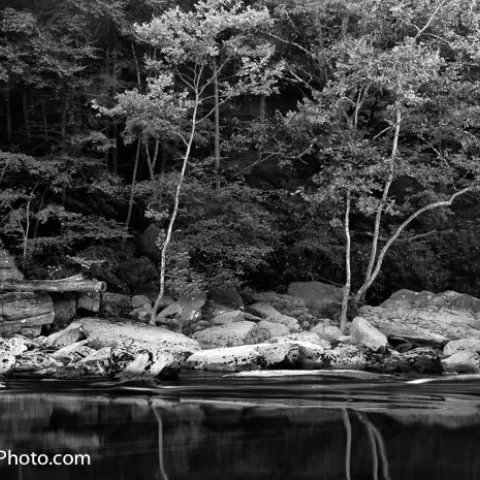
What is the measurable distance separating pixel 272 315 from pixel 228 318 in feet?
5.27

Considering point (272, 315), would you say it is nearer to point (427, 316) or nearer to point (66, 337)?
point (427, 316)

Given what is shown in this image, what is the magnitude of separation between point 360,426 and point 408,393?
263 centimetres

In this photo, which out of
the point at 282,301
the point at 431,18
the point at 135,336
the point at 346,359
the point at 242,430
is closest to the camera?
the point at 242,430

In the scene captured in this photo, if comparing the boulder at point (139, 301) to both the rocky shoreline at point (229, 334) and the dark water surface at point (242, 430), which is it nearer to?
the rocky shoreline at point (229, 334)

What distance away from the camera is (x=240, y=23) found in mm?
15422

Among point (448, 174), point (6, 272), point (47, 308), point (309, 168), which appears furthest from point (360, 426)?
point (309, 168)

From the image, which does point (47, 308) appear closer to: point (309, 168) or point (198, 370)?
point (198, 370)

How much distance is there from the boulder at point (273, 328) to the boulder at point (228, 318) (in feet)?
1.57

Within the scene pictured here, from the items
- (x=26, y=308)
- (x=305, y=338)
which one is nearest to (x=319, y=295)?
(x=305, y=338)

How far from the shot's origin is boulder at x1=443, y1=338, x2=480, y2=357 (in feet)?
46.3

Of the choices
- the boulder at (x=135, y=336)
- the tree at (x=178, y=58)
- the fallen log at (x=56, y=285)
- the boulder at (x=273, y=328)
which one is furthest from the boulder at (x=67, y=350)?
the boulder at (x=273, y=328)

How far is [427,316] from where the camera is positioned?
1739 centimetres

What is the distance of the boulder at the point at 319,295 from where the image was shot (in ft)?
59.6

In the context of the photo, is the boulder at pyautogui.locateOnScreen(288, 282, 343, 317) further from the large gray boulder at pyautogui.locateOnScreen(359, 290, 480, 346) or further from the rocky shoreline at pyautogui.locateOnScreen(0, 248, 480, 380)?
the large gray boulder at pyautogui.locateOnScreen(359, 290, 480, 346)
